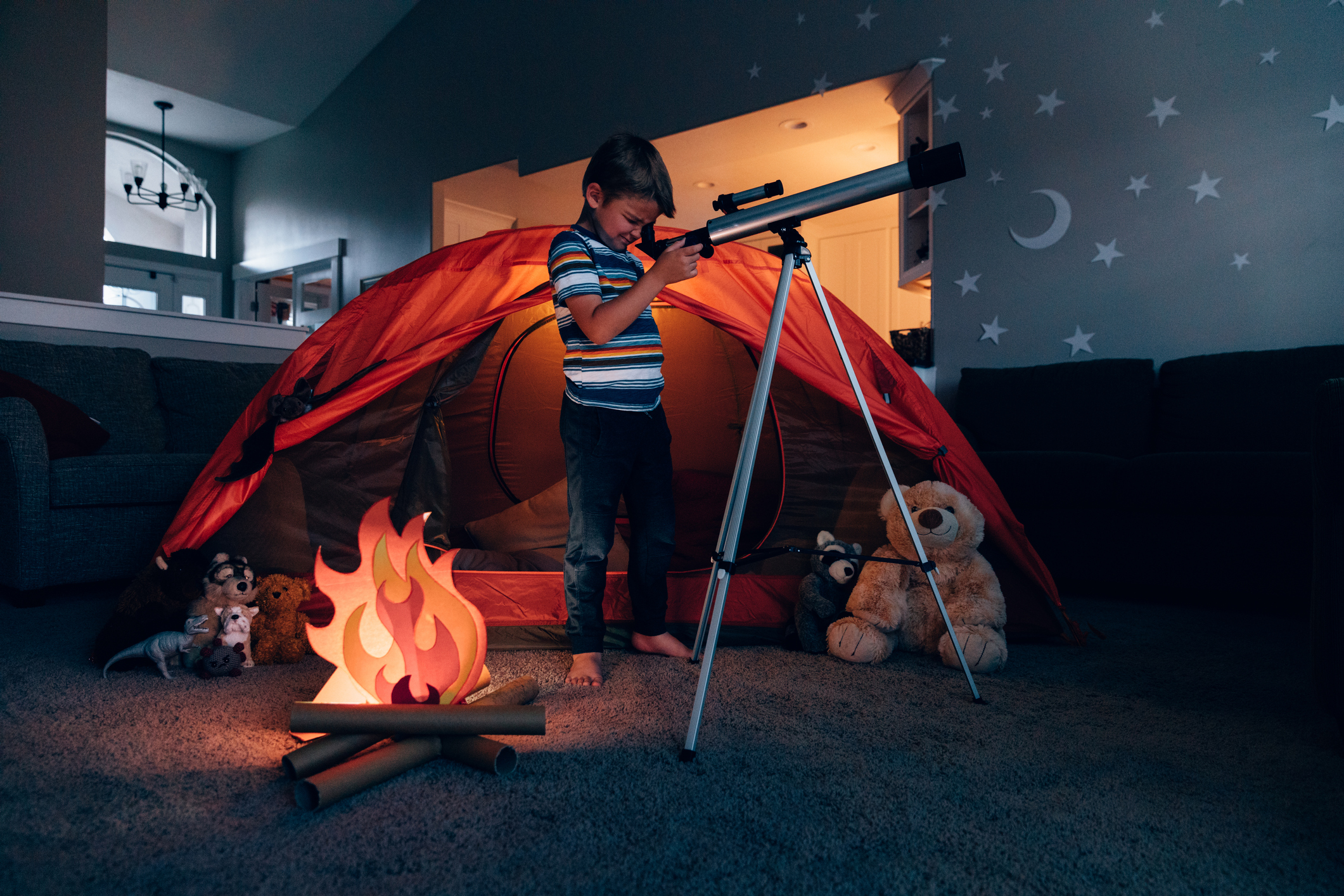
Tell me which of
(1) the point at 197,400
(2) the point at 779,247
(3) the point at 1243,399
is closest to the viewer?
(2) the point at 779,247

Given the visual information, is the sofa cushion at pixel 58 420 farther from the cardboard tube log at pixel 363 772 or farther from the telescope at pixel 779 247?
the telescope at pixel 779 247

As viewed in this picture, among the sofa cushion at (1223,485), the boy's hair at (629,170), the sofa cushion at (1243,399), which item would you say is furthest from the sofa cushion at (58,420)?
the sofa cushion at (1243,399)

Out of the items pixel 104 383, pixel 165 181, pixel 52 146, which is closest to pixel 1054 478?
pixel 104 383

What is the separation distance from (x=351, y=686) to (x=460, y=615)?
0.20 meters

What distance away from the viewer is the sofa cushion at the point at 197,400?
267 cm

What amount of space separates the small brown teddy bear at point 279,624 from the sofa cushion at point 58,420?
965mm

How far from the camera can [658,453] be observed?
156cm

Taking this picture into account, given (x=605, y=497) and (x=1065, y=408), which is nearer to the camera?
(x=605, y=497)

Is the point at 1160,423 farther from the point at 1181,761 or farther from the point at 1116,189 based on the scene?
the point at 1181,761

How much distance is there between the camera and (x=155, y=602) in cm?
159

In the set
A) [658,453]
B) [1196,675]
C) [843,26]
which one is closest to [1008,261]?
[843,26]

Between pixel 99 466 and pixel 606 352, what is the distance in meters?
1.57

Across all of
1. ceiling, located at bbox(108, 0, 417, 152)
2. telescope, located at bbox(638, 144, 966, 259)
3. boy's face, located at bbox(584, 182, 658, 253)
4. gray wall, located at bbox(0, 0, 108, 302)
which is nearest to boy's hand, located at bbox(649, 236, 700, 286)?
telescope, located at bbox(638, 144, 966, 259)

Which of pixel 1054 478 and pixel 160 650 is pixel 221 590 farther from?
pixel 1054 478
